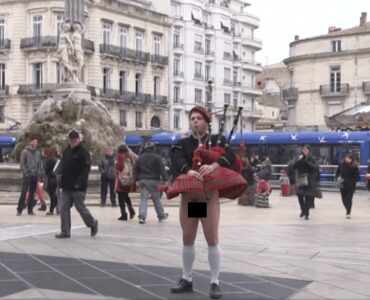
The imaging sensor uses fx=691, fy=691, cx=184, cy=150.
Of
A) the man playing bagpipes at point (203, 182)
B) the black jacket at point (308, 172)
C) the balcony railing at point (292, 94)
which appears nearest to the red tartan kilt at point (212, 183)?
the man playing bagpipes at point (203, 182)

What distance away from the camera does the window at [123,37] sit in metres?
58.8

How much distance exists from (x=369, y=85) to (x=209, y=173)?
5389 centimetres

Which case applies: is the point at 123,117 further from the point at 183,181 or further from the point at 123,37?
the point at 183,181

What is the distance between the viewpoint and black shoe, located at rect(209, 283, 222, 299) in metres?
6.44

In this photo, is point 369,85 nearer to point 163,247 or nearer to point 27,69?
point 27,69

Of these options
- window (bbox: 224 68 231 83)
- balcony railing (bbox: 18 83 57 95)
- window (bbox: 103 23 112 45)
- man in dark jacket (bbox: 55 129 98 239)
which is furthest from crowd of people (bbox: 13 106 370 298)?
window (bbox: 224 68 231 83)

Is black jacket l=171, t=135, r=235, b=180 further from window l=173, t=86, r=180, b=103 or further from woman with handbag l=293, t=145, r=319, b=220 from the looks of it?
window l=173, t=86, r=180, b=103

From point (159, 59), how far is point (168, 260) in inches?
2151

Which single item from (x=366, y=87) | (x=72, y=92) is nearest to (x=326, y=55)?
(x=366, y=87)

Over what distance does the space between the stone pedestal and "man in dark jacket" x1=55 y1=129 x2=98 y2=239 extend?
1285 centimetres

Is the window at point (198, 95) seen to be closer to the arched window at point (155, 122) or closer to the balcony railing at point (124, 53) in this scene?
the arched window at point (155, 122)

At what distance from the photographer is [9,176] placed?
21844mm

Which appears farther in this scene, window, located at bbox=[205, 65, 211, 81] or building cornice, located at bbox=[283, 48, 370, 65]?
window, located at bbox=[205, 65, 211, 81]

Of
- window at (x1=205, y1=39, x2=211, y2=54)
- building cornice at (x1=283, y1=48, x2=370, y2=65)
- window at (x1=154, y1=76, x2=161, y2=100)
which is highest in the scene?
window at (x1=205, y1=39, x2=211, y2=54)
